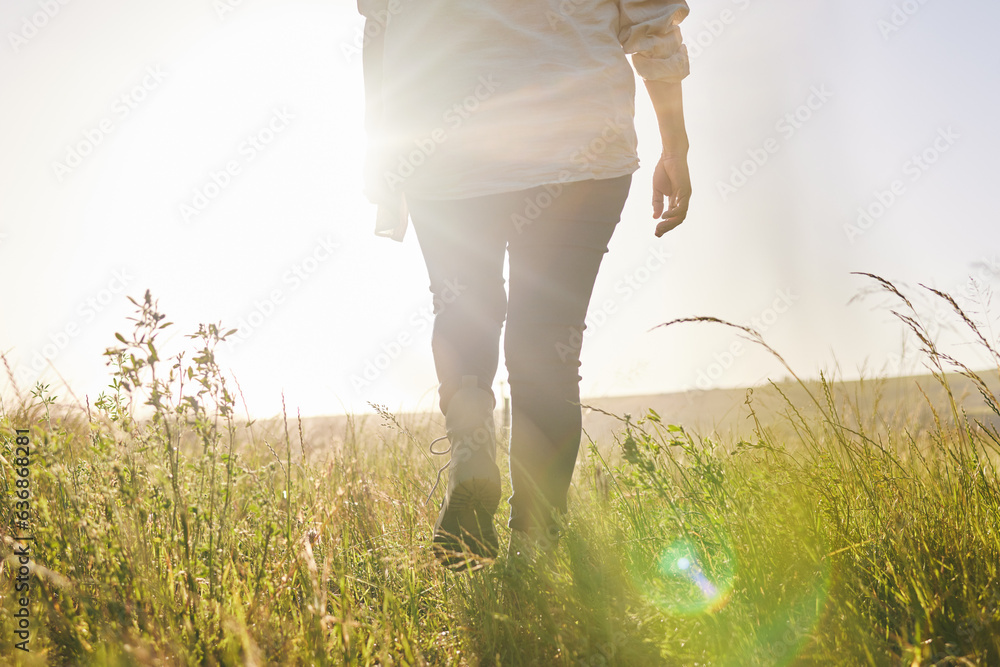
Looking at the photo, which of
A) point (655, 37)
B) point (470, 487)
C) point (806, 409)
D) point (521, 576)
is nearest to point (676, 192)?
point (655, 37)

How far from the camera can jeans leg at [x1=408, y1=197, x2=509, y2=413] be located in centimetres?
164

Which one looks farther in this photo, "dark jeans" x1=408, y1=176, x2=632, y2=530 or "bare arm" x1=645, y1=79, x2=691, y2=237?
"bare arm" x1=645, y1=79, x2=691, y2=237

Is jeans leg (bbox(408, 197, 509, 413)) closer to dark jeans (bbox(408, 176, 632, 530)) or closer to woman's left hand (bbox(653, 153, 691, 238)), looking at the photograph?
dark jeans (bbox(408, 176, 632, 530))

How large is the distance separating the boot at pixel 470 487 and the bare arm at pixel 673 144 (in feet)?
2.63

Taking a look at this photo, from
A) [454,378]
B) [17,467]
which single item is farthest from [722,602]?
[17,467]

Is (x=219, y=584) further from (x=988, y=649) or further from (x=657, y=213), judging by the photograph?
(x=657, y=213)

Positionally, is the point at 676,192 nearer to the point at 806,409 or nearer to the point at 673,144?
the point at 673,144

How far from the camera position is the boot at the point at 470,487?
60.1 inches

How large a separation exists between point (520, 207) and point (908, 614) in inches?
48.7

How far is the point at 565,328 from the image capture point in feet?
5.37

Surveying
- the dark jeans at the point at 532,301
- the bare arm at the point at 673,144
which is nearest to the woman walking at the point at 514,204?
the dark jeans at the point at 532,301

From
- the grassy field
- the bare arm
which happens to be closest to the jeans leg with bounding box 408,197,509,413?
the grassy field

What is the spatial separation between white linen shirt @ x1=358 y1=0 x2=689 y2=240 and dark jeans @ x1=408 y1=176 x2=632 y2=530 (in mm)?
69

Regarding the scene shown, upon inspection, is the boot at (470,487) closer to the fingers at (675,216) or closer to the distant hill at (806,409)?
the distant hill at (806,409)
